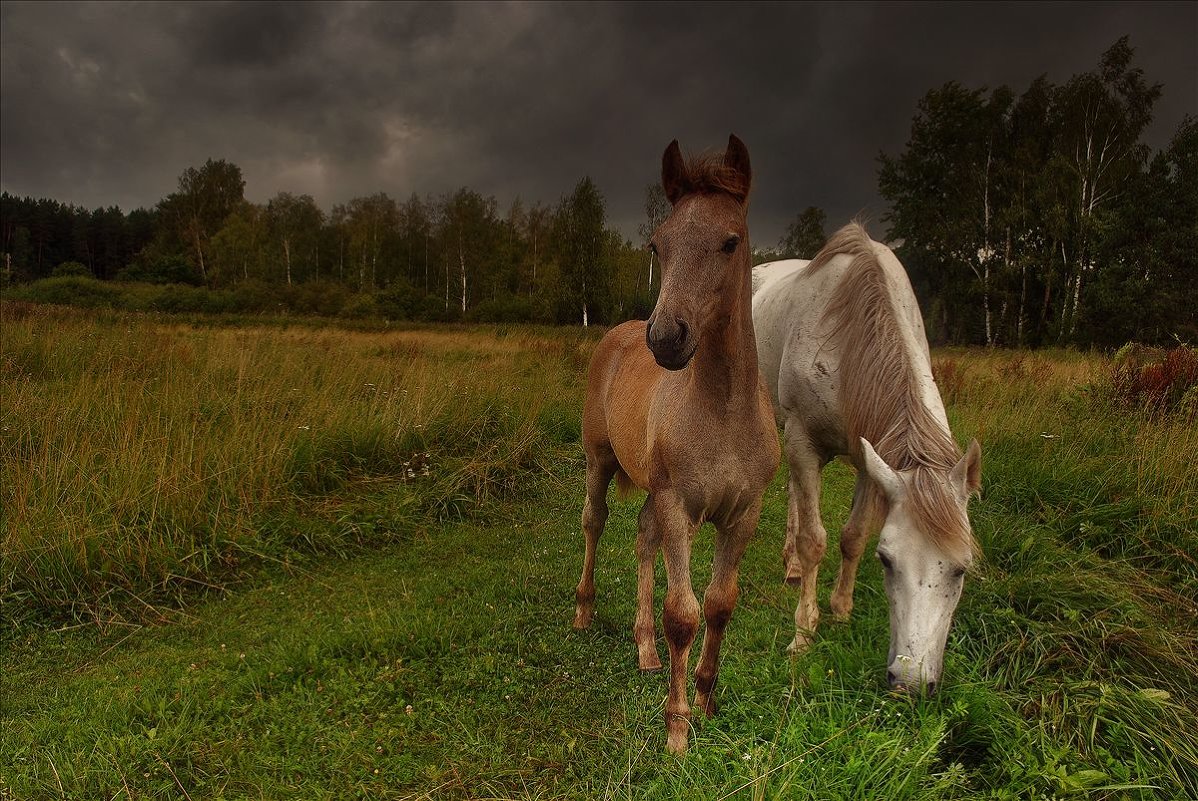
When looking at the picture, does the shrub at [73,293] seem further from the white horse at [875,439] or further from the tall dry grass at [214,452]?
the white horse at [875,439]

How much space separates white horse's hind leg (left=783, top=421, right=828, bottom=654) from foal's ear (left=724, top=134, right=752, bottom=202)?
2077 millimetres

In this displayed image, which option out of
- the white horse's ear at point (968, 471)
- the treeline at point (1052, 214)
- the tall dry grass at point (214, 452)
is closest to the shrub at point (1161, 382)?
the white horse's ear at point (968, 471)

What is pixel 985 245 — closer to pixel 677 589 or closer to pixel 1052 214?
pixel 1052 214

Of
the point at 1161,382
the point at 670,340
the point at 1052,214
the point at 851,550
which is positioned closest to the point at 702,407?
the point at 670,340

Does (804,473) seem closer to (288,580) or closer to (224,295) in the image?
(288,580)

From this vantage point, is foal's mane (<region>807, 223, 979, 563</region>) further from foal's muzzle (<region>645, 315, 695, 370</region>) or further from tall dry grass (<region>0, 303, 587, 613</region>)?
tall dry grass (<region>0, 303, 587, 613</region>)

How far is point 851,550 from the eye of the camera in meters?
3.41

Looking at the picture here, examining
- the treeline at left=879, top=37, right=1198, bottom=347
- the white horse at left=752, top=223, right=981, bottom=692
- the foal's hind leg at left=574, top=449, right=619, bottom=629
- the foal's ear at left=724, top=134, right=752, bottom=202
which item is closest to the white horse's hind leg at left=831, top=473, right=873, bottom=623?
the white horse at left=752, top=223, right=981, bottom=692

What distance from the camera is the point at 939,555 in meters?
2.24

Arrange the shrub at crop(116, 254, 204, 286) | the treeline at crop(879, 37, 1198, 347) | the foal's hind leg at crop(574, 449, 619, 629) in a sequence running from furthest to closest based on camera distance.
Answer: the shrub at crop(116, 254, 204, 286), the treeline at crop(879, 37, 1198, 347), the foal's hind leg at crop(574, 449, 619, 629)

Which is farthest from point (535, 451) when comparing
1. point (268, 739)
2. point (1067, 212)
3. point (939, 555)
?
point (1067, 212)

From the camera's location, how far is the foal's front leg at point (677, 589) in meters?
2.26

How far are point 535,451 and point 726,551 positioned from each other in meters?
4.56

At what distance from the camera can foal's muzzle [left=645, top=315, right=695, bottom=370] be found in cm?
173
